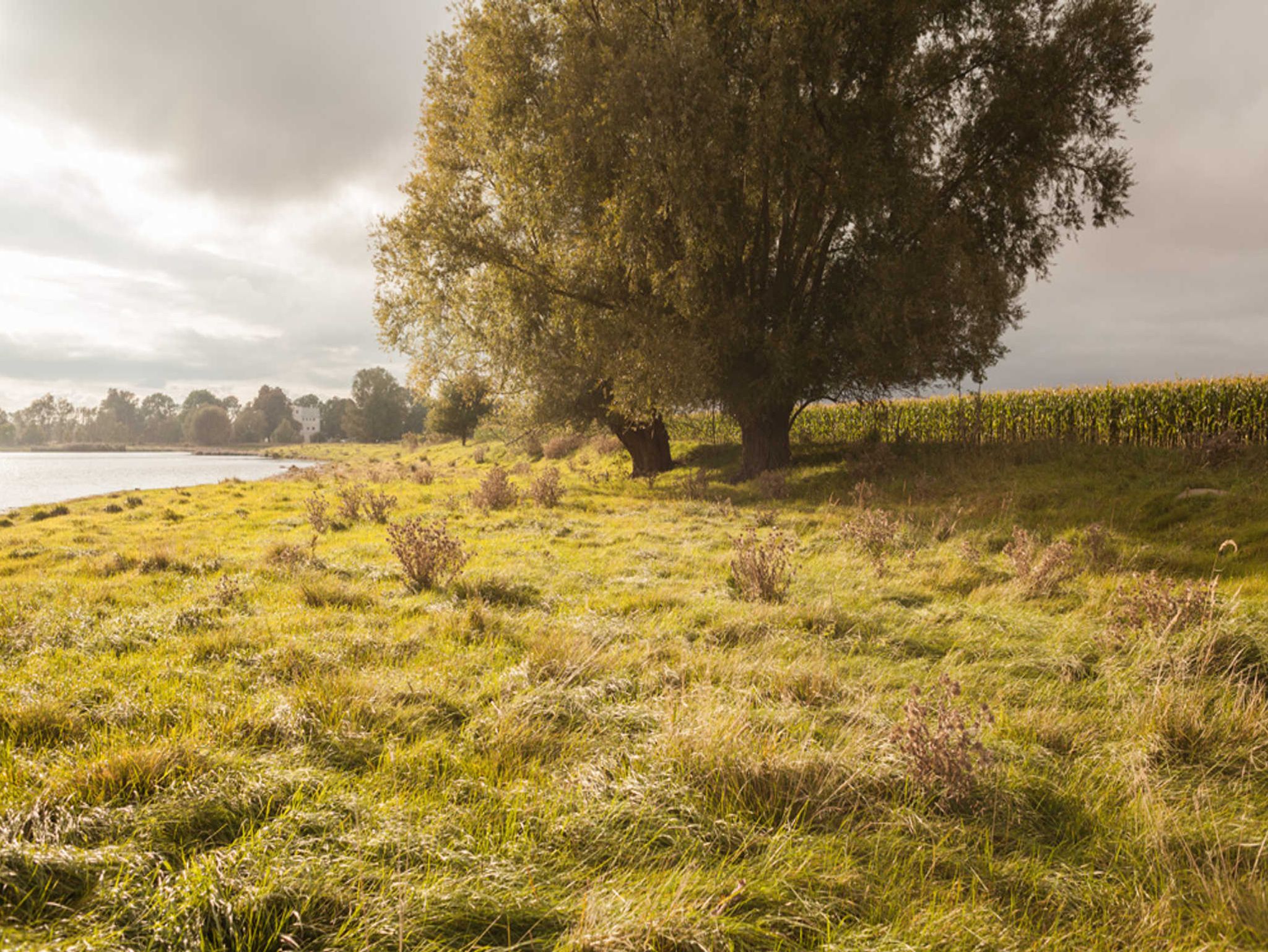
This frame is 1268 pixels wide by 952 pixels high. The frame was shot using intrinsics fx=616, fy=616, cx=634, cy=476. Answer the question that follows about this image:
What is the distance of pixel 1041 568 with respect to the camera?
7441 millimetres

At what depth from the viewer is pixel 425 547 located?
7.96 metres

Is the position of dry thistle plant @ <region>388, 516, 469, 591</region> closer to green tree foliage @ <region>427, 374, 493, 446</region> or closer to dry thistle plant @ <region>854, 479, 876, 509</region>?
dry thistle plant @ <region>854, 479, 876, 509</region>

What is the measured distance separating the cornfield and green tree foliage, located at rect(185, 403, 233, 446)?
131 meters

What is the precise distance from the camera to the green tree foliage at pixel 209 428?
410 ft

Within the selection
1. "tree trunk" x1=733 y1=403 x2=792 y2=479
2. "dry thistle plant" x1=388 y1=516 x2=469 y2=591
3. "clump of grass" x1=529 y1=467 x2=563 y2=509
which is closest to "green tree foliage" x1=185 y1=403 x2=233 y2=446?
"clump of grass" x1=529 y1=467 x2=563 y2=509

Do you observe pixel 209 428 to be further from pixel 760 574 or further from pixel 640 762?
pixel 640 762

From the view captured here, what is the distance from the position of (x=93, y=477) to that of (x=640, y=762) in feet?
175

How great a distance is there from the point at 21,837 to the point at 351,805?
1.21 metres

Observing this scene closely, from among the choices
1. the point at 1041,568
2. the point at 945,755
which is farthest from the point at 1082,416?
the point at 945,755

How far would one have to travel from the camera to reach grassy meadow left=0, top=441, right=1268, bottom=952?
2.36 meters

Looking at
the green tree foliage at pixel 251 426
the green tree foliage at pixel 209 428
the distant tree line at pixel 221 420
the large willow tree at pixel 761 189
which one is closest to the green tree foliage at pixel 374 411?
the distant tree line at pixel 221 420

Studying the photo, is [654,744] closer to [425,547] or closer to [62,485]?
[425,547]

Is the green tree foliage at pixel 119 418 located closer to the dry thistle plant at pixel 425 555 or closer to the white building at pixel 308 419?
the white building at pixel 308 419

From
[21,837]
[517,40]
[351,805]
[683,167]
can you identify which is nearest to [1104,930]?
[351,805]
